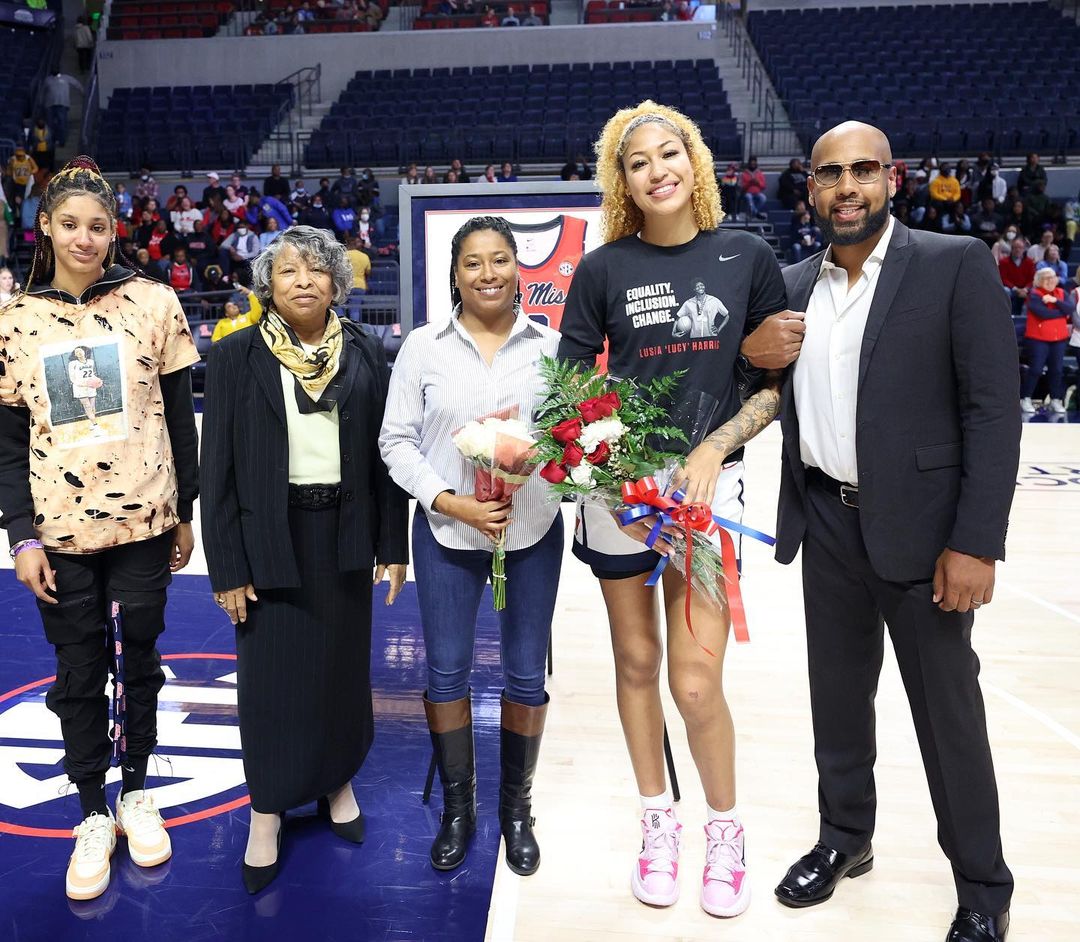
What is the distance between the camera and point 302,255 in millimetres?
2266

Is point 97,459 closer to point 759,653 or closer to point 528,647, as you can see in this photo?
point 528,647

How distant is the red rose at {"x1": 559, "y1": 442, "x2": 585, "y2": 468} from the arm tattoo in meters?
0.29

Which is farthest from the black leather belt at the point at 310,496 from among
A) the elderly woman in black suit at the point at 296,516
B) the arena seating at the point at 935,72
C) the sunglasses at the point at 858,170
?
the arena seating at the point at 935,72

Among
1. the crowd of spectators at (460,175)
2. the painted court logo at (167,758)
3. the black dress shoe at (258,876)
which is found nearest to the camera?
the black dress shoe at (258,876)

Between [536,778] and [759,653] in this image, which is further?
[759,653]

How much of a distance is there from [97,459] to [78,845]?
98cm

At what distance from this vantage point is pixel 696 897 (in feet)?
7.82

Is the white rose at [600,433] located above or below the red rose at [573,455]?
above

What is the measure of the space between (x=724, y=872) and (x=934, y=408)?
1176 millimetres

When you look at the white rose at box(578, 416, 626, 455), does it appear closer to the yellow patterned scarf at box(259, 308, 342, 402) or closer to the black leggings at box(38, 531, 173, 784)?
the yellow patterned scarf at box(259, 308, 342, 402)

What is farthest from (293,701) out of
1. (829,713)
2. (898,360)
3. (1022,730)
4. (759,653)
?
(1022,730)

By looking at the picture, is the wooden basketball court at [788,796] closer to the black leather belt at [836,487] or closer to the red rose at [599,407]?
the black leather belt at [836,487]

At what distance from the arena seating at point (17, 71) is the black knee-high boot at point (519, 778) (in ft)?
50.3

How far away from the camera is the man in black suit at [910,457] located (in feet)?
6.37
